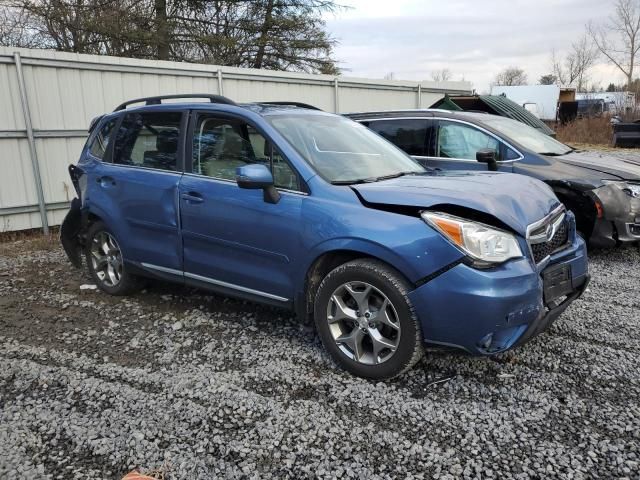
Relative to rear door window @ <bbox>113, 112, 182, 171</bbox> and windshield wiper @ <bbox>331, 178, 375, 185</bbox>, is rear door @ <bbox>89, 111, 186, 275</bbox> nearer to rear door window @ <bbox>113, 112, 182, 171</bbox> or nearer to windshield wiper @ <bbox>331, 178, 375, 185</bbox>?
rear door window @ <bbox>113, 112, 182, 171</bbox>

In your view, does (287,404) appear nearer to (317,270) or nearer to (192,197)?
(317,270)

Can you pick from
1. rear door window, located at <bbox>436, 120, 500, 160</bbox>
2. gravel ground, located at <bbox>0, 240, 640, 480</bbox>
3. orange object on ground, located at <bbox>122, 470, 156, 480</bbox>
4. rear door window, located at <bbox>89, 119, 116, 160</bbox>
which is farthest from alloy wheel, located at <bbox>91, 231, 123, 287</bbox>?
rear door window, located at <bbox>436, 120, 500, 160</bbox>

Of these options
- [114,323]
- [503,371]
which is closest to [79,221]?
[114,323]

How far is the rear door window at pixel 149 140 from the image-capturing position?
4270mm

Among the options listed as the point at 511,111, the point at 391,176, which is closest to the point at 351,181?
the point at 391,176

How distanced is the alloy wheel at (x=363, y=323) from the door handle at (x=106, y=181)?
2446 mm

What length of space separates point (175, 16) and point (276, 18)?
130 inches

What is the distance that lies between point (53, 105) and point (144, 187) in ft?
14.2

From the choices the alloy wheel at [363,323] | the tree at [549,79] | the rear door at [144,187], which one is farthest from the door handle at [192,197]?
the tree at [549,79]

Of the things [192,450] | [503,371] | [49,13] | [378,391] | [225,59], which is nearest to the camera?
[192,450]

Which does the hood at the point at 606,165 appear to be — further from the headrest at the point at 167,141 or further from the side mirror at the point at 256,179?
the headrest at the point at 167,141

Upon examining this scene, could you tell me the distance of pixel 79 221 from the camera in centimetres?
507

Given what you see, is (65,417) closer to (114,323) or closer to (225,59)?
(114,323)

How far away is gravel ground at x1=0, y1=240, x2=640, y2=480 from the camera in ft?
8.17
